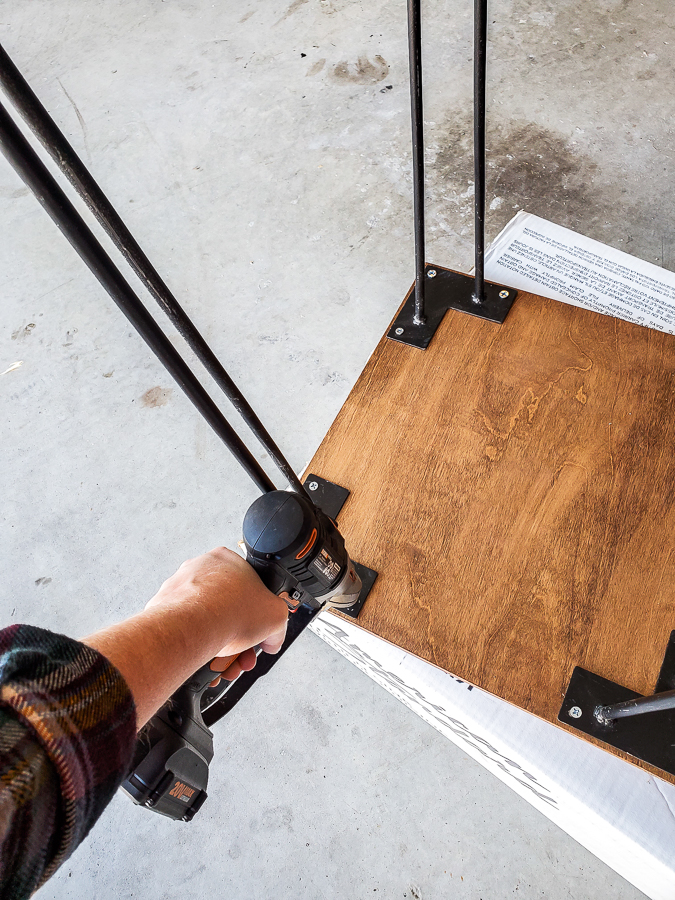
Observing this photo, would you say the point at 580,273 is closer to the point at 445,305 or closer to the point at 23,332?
the point at 445,305

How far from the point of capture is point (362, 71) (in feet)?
5.63

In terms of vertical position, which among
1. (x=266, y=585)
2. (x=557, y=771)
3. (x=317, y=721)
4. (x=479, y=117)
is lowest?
(x=317, y=721)

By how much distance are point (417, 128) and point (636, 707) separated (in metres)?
0.57

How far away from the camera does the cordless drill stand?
504 millimetres

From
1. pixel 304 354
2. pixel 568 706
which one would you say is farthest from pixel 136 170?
pixel 568 706

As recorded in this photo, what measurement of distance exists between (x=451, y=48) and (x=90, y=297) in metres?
1.15

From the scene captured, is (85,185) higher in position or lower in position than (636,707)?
higher

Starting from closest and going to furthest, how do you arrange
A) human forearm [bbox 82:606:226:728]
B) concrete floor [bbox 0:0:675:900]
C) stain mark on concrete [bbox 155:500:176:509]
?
human forearm [bbox 82:606:226:728] → concrete floor [bbox 0:0:675:900] → stain mark on concrete [bbox 155:500:176:509]

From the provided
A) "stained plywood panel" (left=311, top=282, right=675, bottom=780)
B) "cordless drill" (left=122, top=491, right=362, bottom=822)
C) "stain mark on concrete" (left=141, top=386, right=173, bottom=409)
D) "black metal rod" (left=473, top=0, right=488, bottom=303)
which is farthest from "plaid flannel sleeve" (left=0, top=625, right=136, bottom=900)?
"stain mark on concrete" (left=141, top=386, right=173, bottom=409)

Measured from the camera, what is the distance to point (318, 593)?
0.59 meters

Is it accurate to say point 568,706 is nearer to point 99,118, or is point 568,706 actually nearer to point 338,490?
point 338,490

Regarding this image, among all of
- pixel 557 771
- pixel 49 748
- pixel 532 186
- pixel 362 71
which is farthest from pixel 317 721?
pixel 362 71

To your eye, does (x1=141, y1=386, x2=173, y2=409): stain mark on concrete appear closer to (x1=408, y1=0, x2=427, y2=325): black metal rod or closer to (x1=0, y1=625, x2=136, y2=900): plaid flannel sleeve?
(x1=408, y1=0, x2=427, y2=325): black metal rod

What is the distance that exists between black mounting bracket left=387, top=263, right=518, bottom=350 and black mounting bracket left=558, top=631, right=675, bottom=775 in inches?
16.6
